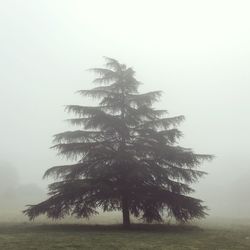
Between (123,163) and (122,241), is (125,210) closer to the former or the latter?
(123,163)

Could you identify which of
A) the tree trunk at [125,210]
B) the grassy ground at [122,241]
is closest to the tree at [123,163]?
the tree trunk at [125,210]

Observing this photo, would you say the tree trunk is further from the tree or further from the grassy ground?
the grassy ground

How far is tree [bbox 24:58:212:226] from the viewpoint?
26141 mm

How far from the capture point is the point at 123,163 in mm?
26859

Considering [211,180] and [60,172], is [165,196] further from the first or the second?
[211,180]

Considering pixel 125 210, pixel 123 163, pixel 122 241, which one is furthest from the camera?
pixel 125 210

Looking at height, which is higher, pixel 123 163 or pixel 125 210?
pixel 123 163

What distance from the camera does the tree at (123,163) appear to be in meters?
26.1

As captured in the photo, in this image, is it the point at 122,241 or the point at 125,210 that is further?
the point at 125,210

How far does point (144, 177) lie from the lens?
86.9 feet

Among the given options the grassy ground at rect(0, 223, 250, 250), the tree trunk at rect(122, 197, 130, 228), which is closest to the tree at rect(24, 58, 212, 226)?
the tree trunk at rect(122, 197, 130, 228)

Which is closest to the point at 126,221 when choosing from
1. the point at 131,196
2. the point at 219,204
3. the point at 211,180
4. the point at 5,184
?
the point at 131,196

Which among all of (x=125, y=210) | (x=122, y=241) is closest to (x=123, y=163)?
(x=125, y=210)

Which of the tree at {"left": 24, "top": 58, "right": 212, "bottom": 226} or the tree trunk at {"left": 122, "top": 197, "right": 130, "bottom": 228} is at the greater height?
the tree at {"left": 24, "top": 58, "right": 212, "bottom": 226}
